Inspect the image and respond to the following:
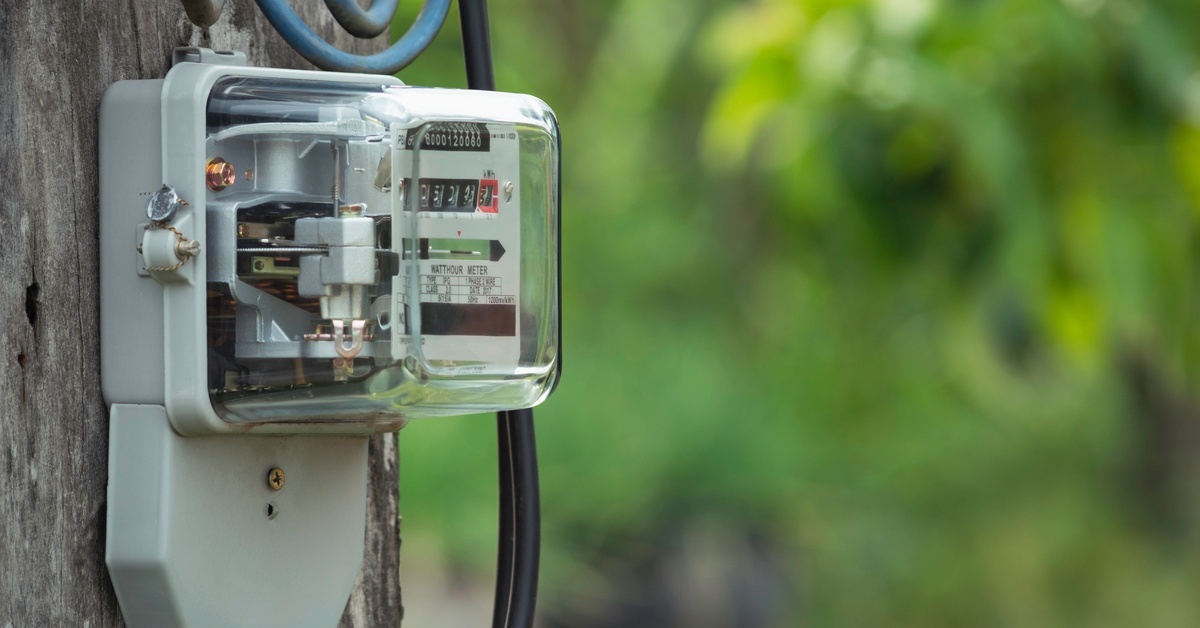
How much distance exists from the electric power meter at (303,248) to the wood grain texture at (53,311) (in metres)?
0.01

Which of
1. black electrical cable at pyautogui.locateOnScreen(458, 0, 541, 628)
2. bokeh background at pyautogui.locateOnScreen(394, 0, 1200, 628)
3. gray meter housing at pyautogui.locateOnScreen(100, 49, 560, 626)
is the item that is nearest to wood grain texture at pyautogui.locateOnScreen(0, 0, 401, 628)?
gray meter housing at pyautogui.locateOnScreen(100, 49, 560, 626)

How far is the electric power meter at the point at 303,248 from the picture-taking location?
474 mm

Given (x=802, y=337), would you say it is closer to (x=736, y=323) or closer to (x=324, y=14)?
(x=736, y=323)

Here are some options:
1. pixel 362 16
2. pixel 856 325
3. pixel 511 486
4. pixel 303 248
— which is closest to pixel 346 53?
pixel 362 16

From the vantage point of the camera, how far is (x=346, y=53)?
568mm

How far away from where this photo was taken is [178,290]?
1.55 ft

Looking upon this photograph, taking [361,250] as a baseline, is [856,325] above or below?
below

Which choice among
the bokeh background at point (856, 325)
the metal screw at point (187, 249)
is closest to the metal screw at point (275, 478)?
the metal screw at point (187, 249)

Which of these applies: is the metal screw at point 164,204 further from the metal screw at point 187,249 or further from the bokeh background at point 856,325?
the bokeh background at point 856,325

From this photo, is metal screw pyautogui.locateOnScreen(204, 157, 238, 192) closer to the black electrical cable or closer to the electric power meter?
the electric power meter

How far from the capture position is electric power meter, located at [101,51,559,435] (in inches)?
18.7

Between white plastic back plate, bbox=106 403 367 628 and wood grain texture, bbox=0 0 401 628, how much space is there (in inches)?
0.4

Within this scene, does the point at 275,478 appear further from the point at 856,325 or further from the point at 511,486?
the point at 856,325

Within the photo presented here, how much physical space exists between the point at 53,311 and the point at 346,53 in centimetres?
18
